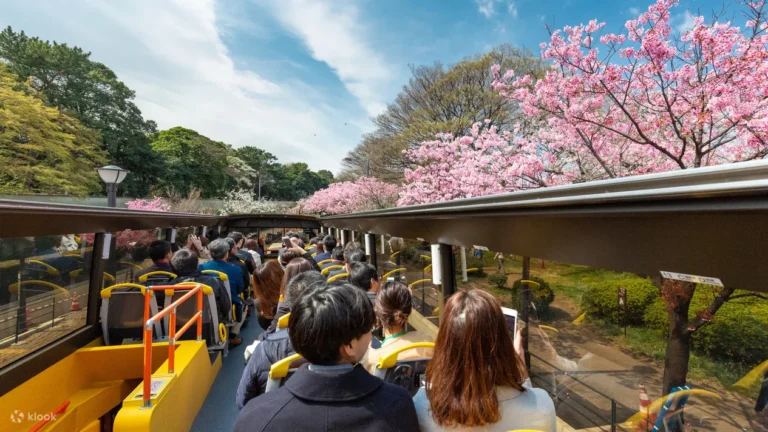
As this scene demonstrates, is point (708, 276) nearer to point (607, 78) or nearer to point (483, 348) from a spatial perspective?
point (483, 348)

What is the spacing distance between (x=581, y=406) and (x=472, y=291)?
1547 millimetres

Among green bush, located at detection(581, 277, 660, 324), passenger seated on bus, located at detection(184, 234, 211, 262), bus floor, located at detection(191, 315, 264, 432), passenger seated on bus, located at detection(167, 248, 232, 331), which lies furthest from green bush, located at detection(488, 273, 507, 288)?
passenger seated on bus, located at detection(184, 234, 211, 262)

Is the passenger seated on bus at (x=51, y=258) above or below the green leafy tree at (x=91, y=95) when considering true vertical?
below

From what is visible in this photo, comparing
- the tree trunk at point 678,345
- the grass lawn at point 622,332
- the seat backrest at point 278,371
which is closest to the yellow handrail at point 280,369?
the seat backrest at point 278,371

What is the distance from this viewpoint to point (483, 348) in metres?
1.24

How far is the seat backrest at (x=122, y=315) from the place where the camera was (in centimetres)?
340

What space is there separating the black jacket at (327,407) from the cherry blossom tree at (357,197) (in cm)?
1883

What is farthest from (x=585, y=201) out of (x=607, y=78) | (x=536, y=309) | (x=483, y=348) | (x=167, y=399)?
(x=607, y=78)

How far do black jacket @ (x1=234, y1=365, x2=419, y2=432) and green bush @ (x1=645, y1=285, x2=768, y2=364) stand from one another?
1264mm

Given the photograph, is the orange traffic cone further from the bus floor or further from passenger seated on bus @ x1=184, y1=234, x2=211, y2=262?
passenger seated on bus @ x1=184, y1=234, x2=211, y2=262

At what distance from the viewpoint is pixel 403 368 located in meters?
1.85

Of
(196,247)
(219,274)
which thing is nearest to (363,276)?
(219,274)

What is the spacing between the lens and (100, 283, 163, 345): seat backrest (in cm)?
340

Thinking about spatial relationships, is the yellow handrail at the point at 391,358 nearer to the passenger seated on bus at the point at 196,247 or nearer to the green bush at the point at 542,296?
the green bush at the point at 542,296
